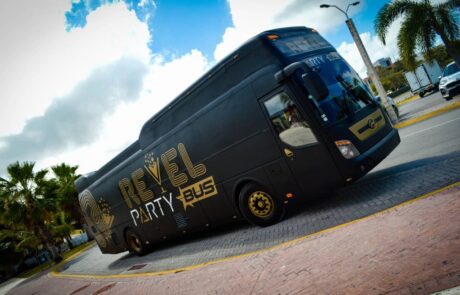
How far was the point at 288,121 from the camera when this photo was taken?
20.7 ft

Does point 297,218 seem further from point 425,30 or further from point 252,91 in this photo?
point 425,30

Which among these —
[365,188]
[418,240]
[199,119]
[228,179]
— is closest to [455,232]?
[418,240]

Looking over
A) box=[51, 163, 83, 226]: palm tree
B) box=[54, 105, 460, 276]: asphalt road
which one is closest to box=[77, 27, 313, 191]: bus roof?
box=[54, 105, 460, 276]: asphalt road

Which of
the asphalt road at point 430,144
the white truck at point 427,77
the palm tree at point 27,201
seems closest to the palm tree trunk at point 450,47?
the asphalt road at point 430,144

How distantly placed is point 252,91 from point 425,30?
13349 mm

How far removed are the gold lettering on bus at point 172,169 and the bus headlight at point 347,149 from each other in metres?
4.54

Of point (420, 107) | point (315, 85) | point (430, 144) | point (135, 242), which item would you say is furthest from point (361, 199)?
point (420, 107)

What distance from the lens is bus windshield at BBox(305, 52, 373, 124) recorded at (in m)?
6.07

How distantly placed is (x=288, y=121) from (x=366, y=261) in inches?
125

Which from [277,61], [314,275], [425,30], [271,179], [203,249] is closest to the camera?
[314,275]

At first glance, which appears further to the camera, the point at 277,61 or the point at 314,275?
the point at 277,61

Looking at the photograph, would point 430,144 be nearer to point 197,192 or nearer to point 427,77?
point 197,192

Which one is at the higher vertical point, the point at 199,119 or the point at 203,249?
the point at 199,119

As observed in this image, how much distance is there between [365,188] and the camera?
7086 mm
